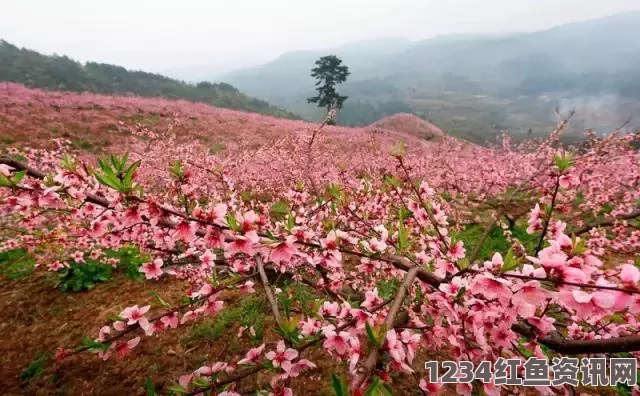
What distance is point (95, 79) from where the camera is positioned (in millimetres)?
52906

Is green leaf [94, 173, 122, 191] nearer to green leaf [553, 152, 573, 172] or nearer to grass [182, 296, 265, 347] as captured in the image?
green leaf [553, 152, 573, 172]

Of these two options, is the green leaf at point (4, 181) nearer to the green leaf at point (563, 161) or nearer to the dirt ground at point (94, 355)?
the dirt ground at point (94, 355)

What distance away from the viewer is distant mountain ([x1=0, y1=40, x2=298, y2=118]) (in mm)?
48531

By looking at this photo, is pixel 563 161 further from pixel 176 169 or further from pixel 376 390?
pixel 176 169

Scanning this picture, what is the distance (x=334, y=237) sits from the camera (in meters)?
1.95

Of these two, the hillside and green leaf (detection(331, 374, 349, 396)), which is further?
the hillside

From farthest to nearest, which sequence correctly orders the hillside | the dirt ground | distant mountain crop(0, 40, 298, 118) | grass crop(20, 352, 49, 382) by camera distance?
distant mountain crop(0, 40, 298, 118) → the hillside → grass crop(20, 352, 49, 382) → the dirt ground

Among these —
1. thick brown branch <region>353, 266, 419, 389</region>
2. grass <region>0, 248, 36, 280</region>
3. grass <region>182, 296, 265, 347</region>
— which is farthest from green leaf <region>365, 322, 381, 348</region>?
grass <region>0, 248, 36, 280</region>

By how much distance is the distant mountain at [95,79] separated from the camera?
48.5 meters

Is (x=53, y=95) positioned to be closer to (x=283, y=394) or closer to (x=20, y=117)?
(x=20, y=117)

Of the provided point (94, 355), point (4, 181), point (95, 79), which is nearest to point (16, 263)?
point (94, 355)

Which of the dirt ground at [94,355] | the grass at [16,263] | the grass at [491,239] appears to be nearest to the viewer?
the dirt ground at [94,355]

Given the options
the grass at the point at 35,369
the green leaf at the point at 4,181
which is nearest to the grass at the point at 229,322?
the grass at the point at 35,369

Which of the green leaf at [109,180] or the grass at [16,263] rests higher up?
the green leaf at [109,180]
